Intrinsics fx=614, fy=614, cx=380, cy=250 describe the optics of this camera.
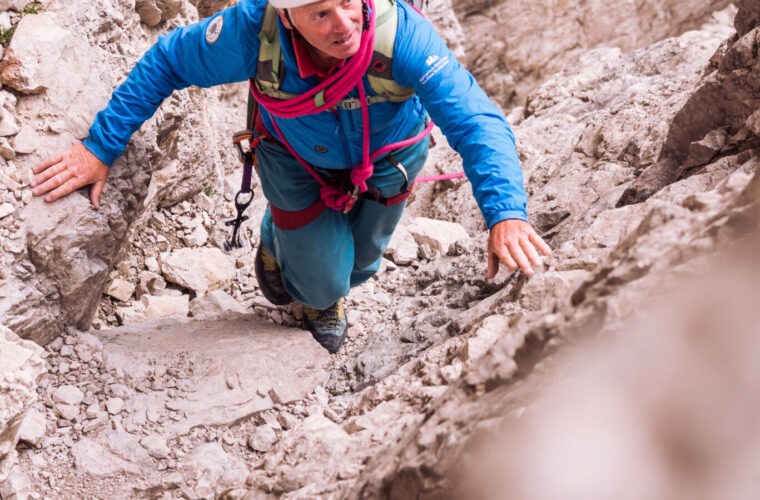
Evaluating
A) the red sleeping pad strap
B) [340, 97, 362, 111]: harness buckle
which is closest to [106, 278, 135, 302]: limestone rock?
the red sleeping pad strap

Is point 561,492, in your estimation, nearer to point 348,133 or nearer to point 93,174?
point 348,133

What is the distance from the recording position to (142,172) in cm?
336

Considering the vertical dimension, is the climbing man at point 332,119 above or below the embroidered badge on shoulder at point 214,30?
below

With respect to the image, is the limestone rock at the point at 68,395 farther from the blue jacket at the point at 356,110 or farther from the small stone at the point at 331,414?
the small stone at the point at 331,414

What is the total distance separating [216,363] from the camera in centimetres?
337

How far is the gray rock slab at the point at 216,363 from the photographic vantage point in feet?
10.3

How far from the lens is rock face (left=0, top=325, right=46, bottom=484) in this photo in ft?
7.16

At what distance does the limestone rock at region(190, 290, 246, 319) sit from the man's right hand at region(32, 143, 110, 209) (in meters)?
1.28

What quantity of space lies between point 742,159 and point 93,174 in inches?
115

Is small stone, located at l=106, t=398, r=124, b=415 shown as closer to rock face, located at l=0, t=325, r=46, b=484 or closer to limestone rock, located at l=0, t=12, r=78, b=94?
rock face, located at l=0, t=325, r=46, b=484

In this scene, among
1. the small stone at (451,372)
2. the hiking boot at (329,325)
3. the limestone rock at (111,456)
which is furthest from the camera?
the hiking boot at (329,325)

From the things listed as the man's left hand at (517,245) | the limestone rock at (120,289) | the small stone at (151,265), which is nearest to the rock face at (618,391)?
the man's left hand at (517,245)

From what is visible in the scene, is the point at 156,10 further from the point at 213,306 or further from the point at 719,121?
the point at 719,121

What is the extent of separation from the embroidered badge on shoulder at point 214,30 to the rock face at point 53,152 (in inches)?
33.9
